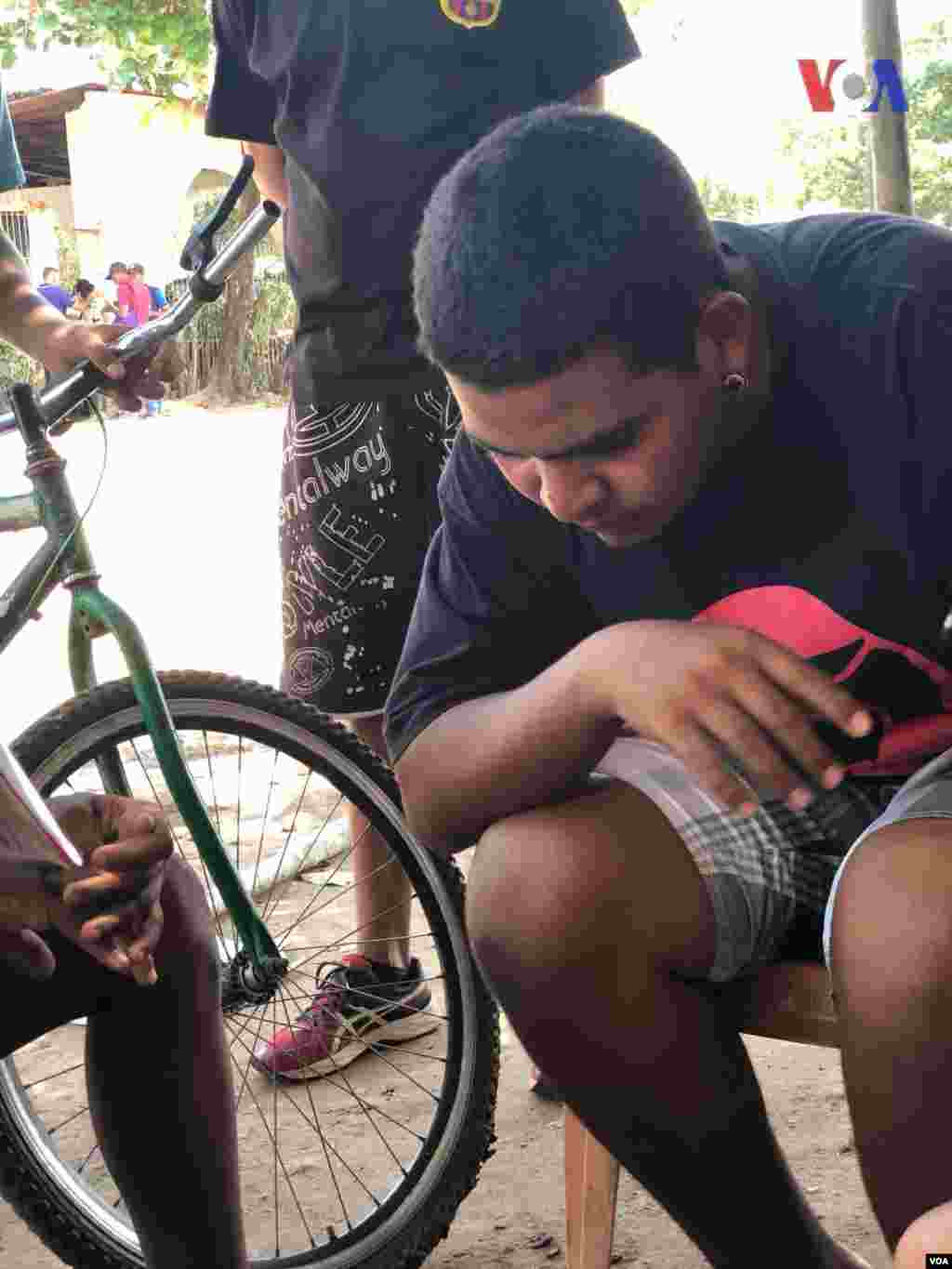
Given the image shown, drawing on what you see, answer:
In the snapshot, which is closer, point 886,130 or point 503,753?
point 503,753

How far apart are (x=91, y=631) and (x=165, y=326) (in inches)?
19.5

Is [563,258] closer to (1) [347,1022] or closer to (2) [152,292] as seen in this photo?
(1) [347,1022]

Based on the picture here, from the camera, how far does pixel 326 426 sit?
2.73m

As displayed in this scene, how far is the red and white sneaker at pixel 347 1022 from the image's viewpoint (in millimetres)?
2775

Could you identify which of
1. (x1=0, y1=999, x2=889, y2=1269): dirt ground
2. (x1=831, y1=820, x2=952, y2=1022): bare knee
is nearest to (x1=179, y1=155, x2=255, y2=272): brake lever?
(x1=0, y1=999, x2=889, y2=1269): dirt ground

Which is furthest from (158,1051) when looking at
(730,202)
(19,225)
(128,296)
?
(730,202)

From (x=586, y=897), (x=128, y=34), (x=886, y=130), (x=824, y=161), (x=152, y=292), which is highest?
(x=128, y=34)

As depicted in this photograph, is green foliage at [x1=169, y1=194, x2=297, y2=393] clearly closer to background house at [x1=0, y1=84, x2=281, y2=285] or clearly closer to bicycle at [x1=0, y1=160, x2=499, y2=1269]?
background house at [x1=0, y1=84, x2=281, y2=285]

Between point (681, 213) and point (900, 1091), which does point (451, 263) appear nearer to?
point (681, 213)

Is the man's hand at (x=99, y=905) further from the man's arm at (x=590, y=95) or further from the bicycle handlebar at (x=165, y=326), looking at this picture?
the man's arm at (x=590, y=95)

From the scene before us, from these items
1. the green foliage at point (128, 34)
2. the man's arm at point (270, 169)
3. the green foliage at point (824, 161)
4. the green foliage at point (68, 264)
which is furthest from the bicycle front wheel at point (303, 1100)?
the green foliage at point (824, 161)

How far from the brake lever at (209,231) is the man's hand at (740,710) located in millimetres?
1444

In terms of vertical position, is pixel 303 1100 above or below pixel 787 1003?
below

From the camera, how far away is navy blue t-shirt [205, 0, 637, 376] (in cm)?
259
